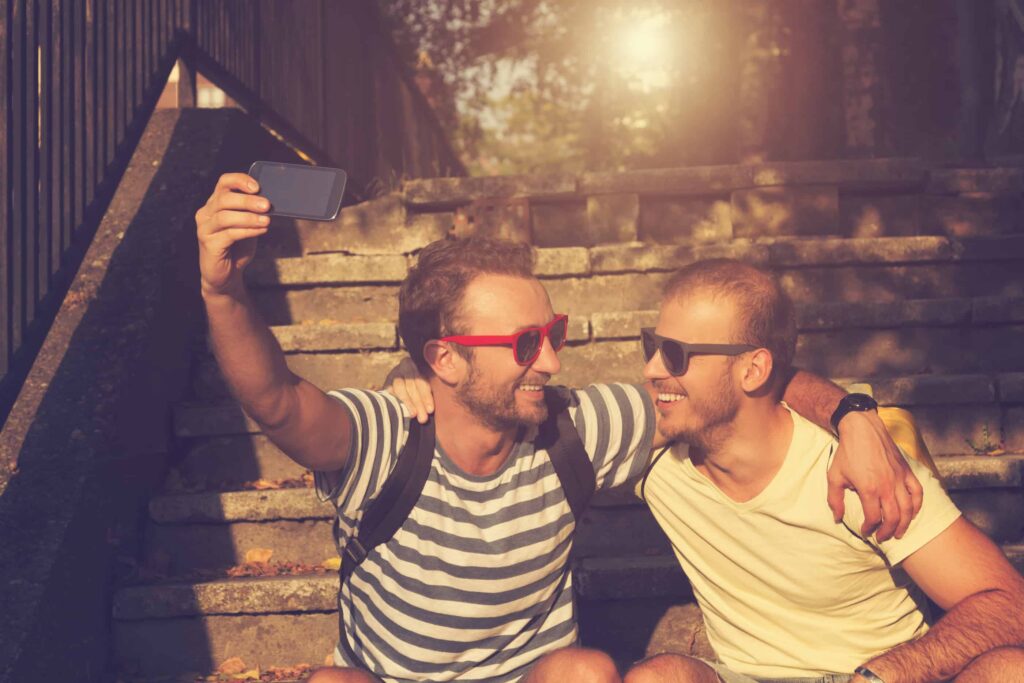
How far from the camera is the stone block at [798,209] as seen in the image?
5957 mm

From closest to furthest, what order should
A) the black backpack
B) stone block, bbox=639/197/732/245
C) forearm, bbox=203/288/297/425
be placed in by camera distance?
forearm, bbox=203/288/297/425 < the black backpack < stone block, bbox=639/197/732/245

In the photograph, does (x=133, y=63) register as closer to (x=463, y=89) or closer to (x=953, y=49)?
(x=953, y=49)

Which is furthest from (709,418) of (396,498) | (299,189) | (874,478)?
(299,189)

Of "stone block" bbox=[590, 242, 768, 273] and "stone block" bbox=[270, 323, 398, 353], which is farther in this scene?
"stone block" bbox=[590, 242, 768, 273]

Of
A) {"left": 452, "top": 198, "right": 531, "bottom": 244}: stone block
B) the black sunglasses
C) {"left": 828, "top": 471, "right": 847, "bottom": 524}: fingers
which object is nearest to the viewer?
{"left": 828, "top": 471, "right": 847, "bottom": 524}: fingers

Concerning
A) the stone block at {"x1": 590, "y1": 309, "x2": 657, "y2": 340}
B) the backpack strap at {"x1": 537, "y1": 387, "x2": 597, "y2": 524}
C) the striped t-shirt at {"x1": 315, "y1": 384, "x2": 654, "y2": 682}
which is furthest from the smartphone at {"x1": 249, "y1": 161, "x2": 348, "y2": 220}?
the stone block at {"x1": 590, "y1": 309, "x2": 657, "y2": 340}

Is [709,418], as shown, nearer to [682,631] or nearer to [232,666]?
[682,631]

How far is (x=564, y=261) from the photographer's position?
539 centimetres

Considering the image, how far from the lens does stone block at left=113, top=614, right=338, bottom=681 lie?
3.74m

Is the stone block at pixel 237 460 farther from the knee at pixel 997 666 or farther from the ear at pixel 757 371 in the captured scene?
the knee at pixel 997 666

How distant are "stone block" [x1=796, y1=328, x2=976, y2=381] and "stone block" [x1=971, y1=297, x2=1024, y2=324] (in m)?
0.14

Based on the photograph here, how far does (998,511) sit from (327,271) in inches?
130

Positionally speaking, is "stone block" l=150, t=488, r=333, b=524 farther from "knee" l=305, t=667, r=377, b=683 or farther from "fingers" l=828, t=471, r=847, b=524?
"fingers" l=828, t=471, r=847, b=524

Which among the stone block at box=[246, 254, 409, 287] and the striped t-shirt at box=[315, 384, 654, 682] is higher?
the stone block at box=[246, 254, 409, 287]
